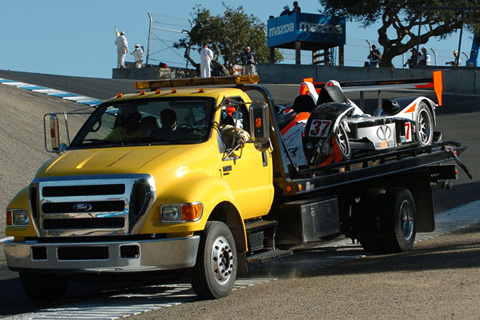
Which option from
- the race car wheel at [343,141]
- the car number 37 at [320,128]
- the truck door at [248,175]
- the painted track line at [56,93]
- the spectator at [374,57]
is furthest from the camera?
the spectator at [374,57]

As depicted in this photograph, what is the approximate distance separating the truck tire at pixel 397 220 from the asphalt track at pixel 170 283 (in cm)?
50

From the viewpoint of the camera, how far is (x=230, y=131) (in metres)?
8.41

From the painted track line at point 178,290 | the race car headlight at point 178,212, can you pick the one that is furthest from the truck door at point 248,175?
the race car headlight at point 178,212

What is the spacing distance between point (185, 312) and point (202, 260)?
20.6 inches

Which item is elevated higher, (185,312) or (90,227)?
(90,227)

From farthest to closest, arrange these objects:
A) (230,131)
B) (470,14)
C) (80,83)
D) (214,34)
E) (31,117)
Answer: (214,34) < (470,14) < (80,83) < (31,117) < (230,131)

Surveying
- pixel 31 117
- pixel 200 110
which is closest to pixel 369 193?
pixel 200 110

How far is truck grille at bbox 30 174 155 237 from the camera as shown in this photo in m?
7.15

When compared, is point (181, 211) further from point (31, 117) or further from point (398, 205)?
point (31, 117)

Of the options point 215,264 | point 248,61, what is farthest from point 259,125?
point 248,61

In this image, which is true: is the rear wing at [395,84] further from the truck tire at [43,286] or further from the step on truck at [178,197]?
the truck tire at [43,286]

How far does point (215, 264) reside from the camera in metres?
7.45

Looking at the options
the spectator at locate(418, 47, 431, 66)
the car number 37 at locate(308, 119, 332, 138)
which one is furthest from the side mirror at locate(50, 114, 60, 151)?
the spectator at locate(418, 47, 431, 66)

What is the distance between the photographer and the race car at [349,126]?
10.1 meters
